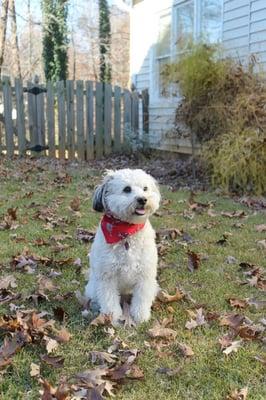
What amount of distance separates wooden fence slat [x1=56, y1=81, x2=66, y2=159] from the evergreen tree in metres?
20.3

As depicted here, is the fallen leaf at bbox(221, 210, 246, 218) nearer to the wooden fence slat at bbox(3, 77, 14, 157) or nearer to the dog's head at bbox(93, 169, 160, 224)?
the dog's head at bbox(93, 169, 160, 224)

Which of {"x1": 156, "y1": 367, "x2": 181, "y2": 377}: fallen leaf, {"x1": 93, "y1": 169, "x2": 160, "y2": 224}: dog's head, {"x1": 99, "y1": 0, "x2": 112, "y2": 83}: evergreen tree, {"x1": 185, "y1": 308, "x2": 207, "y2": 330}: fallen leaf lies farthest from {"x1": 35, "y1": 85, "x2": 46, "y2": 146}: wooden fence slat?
{"x1": 99, "y1": 0, "x2": 112, "y2": 83}: evergreen tree

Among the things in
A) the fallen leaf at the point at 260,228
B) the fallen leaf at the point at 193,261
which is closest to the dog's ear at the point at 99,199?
the fallen leaf at the point at 193,261

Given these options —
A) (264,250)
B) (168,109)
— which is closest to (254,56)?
(168,109)

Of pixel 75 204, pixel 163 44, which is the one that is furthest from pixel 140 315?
pixel 163 44

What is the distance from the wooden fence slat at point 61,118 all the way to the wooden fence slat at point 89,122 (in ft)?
1.98

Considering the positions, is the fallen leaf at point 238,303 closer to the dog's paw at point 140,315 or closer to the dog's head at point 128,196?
the dog's paw at point 140,315

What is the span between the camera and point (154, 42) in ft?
44.6

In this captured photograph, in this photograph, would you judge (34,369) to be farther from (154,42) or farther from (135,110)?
(154,42)

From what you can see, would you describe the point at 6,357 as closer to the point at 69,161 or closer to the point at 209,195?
the point at 209,195

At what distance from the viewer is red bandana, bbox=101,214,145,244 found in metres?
3.54

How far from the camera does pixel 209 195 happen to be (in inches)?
322

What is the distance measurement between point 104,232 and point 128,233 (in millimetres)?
173

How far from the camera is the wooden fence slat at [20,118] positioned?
12.6m
